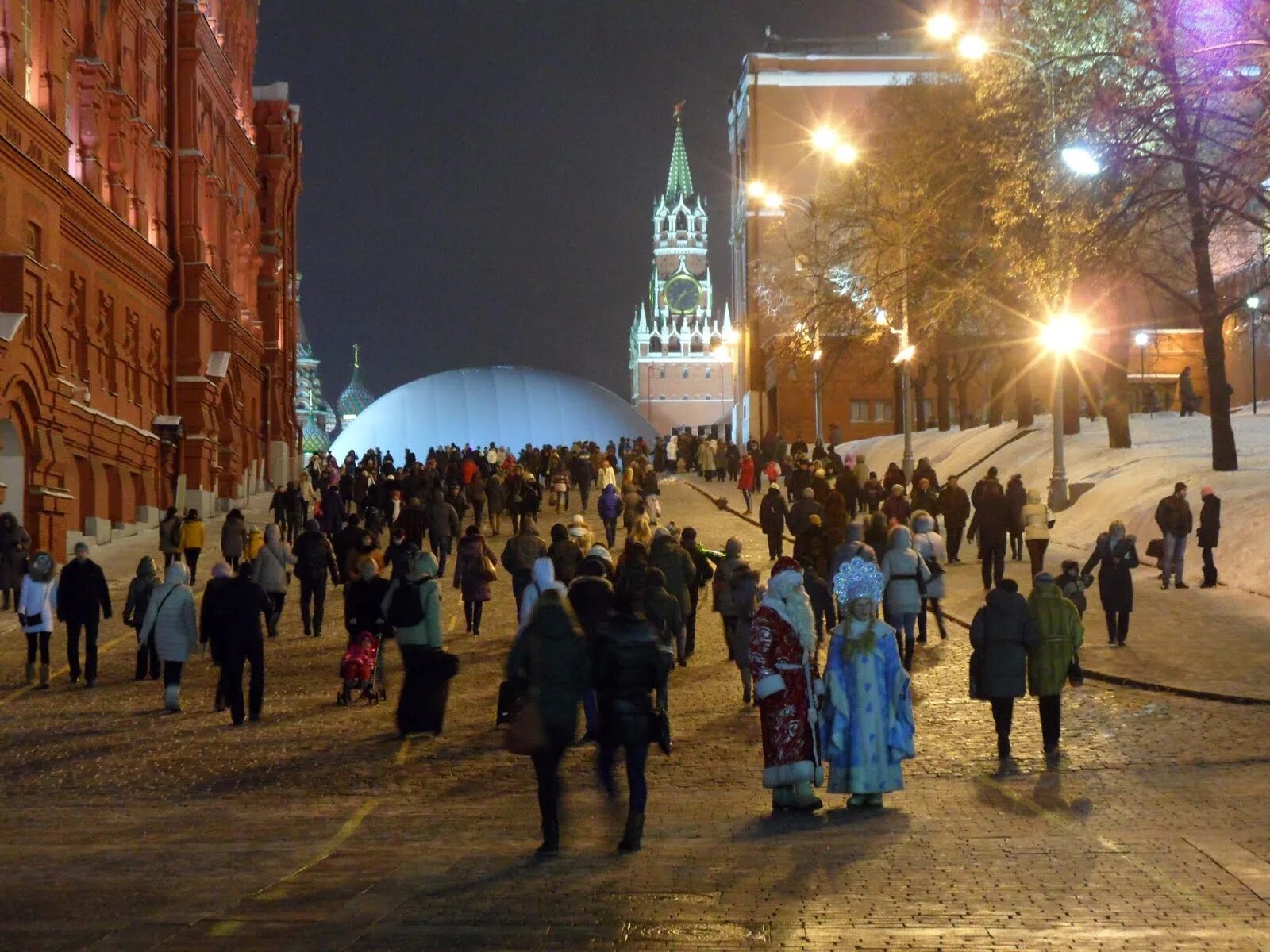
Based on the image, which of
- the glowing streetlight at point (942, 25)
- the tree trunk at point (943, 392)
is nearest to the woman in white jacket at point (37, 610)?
the glowing streetlight at point (942, 25)

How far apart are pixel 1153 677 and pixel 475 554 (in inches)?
323

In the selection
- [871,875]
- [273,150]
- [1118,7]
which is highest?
[273,150]

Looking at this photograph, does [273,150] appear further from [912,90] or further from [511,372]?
[511,372]

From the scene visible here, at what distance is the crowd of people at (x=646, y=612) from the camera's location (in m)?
10.5

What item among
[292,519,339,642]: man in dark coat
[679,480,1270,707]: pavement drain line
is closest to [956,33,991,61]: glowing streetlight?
[679,480,1270,707]: pavement drain line

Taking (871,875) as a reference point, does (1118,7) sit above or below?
above

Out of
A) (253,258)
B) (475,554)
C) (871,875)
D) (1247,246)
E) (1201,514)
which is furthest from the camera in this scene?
(253,258)

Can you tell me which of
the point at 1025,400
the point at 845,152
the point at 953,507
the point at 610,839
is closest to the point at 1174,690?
the point at 610,839

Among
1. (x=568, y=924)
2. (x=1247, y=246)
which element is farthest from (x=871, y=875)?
(x=1247, y=246)

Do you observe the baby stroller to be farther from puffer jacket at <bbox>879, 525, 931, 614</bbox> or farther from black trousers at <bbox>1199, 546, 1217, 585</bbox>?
black trousers at <bbox>1199, 546, 1217, 585</bbox>

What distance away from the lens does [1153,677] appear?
18.2m

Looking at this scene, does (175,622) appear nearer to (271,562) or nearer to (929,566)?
(271,562)

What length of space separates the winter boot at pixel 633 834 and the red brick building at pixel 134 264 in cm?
2122

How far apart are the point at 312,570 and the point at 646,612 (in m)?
7.21
